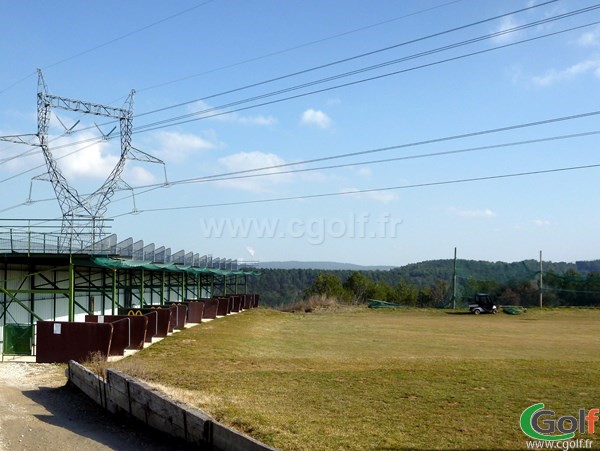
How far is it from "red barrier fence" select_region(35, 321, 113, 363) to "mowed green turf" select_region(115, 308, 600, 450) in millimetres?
1440

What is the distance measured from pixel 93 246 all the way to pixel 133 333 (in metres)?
4.57

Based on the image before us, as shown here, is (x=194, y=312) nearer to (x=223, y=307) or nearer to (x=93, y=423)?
(x=223, y=307)

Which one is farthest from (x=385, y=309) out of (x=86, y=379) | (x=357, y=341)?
(x=86, y=379)

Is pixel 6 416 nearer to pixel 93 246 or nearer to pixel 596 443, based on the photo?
pixel 596 443

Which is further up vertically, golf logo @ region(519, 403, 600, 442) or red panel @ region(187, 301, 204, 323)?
golf logo @ region(519, 403, 600, 442)

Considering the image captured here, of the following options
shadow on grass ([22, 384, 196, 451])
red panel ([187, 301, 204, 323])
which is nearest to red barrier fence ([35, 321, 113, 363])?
shadow on grass ([22, 384, 196, 451])

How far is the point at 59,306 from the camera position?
35719 millimetres

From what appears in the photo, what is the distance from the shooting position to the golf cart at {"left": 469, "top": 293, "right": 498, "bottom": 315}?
5809cm

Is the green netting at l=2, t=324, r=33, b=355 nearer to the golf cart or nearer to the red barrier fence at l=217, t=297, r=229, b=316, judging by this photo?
the red barrier fence at l=217, t=297, r=229, b=316

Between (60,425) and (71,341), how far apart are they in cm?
960

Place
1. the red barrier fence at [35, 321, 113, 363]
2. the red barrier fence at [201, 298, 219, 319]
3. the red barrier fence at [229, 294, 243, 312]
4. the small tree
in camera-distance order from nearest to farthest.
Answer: the red barrier fence at [35, 321, 113, 363]
the red barrier fence at [201, 298, 219, 319]
the red barrier fence at [229, 294, 243, 312]
the small tree

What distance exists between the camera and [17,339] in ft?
78.7

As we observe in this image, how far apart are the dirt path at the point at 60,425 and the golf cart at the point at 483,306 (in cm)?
4737

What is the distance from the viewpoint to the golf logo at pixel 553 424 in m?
9.83
